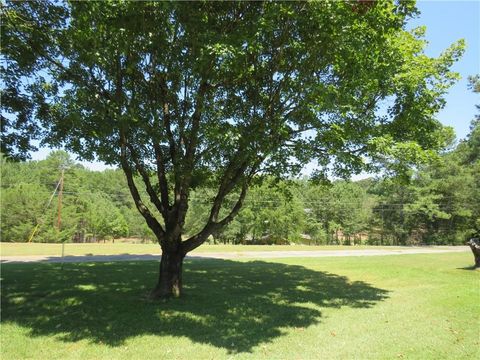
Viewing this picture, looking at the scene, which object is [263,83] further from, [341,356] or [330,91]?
[341,356]

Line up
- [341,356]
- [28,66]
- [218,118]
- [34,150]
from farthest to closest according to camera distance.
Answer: [34,150], [218,118], [28,66], [341,356]

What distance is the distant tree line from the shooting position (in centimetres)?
4875

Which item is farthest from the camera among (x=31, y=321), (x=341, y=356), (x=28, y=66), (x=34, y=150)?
(x=34, y=150)

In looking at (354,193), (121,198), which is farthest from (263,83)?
(121,198)

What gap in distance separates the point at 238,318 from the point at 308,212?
56.7 m

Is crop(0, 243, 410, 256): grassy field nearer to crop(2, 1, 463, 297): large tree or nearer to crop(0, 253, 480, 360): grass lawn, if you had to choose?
crop(0, 253, 480, 360): grass lawn

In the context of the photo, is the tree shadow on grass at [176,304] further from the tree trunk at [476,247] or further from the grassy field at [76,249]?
the grassy field at [76,249]

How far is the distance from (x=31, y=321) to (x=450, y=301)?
396 inches

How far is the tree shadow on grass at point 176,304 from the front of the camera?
23.6 ft

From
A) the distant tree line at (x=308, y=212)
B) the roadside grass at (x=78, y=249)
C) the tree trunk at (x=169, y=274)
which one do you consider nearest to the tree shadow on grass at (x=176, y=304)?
the tree trunk at (x=169, y=274)

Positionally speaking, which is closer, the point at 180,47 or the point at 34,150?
the point at 180,47

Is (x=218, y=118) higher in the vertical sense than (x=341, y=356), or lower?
higher

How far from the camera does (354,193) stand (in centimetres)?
6594

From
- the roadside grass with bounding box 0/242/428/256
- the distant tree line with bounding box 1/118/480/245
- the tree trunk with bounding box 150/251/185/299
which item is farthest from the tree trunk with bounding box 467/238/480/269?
the distant tree line with bounding box 1/118/480/245
